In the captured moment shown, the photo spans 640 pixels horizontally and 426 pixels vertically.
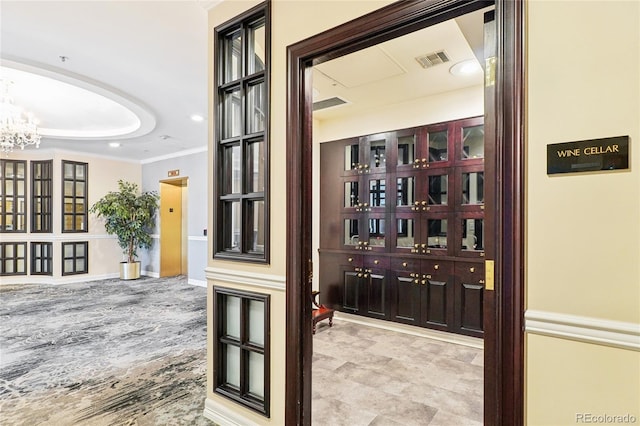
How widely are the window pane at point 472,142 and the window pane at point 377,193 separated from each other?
0.94 m

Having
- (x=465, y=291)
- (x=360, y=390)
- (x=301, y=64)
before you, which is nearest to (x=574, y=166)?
(x=301, y=64)

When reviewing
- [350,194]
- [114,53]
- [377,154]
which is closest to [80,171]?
[114,53]

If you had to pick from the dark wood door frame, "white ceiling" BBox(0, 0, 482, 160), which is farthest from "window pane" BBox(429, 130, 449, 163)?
the dark wood door frame

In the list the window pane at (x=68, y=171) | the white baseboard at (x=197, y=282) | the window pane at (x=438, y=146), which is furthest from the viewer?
the window pane at (x=68, y=171)

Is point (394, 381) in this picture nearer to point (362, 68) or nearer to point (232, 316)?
point (232, 316)

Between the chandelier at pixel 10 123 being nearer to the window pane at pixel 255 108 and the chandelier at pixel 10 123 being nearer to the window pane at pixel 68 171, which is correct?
the window pane at pixel 68 171

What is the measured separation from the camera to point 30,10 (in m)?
2.27

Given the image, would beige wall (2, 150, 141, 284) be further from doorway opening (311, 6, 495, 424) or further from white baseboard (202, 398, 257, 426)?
white baseboard (202, 398, 257, 426)

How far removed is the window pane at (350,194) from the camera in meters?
4.12

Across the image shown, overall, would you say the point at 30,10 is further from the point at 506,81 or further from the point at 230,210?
the point at 506,81

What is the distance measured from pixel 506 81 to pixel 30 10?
9.88ft

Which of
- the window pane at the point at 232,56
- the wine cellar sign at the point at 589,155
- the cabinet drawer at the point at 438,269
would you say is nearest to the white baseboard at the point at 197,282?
the cabinet drawer at the point at 438,269

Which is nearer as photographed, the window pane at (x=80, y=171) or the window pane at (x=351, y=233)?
the window pane at (x=351, y=233)

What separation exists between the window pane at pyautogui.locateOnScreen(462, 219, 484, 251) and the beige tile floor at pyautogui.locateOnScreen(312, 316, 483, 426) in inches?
39.9
